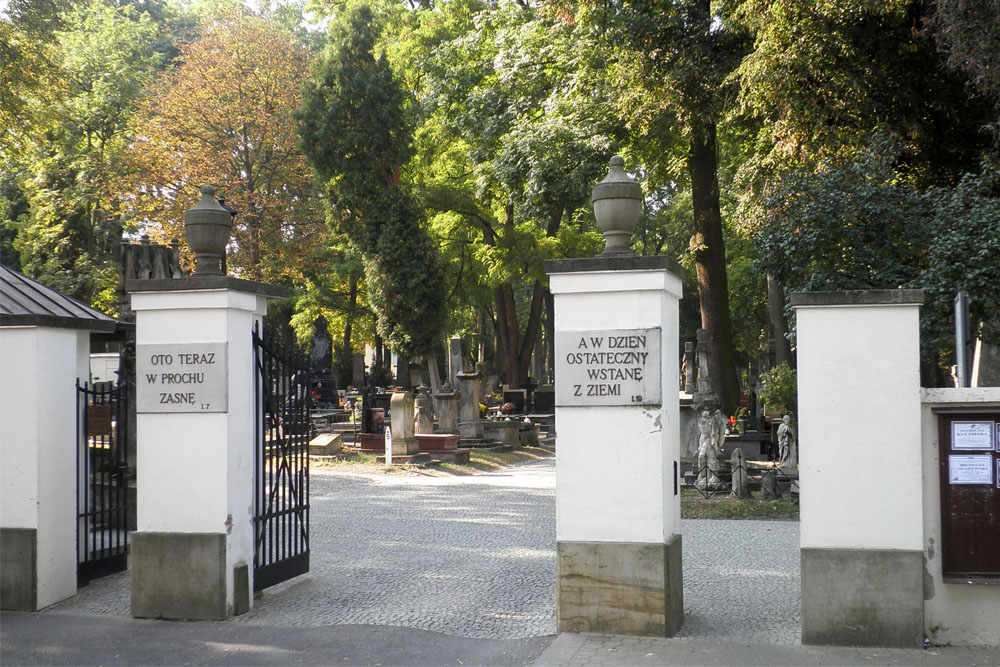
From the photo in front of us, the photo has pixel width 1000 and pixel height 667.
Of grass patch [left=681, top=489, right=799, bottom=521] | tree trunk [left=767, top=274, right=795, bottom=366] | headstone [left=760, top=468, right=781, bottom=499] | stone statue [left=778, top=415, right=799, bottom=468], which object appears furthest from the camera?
tree trunk [left=767, top=274, right=795, bottom=366]

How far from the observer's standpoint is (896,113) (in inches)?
565

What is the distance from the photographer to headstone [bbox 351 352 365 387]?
3638cm

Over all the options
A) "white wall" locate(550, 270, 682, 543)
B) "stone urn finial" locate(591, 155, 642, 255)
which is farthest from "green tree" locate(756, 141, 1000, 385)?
"white wall" locate(550, 270, 682, 543)

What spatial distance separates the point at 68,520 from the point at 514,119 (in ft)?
55.4

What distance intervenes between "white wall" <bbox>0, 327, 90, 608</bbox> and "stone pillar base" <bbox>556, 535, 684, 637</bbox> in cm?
417

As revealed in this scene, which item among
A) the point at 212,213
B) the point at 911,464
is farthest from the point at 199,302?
the point at 911,464

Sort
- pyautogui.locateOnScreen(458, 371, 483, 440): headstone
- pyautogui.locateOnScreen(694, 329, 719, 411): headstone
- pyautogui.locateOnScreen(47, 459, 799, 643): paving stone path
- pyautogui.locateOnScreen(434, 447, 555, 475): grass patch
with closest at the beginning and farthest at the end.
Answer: pyautogui.locateOnScreen(47, 459, 799, 643): paving stone path < pyautogui.locateOnScreen(694, 329, 719, 411): headstone < pyautogui.locateOnScreen(434, 447, 555, 475): grass patch < pyautogui.locateOnScreen(458, 371, 483, 440): headstone

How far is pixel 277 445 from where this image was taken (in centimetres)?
812

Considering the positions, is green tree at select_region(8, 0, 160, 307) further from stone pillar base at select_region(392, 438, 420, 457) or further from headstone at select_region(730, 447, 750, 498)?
headstone at select_region(730, 447, 750, 498)

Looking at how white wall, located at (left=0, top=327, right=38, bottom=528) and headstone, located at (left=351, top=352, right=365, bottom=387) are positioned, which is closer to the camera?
white wall, located at (left=0, top=327, right=38, bottom=528)

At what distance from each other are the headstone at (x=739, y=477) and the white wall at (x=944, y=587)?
25.0 feet

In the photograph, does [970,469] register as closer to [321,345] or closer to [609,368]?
[609,368]

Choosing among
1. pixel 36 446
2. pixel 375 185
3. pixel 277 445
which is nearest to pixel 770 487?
pixel 277 445

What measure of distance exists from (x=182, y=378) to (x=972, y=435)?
5594mm
